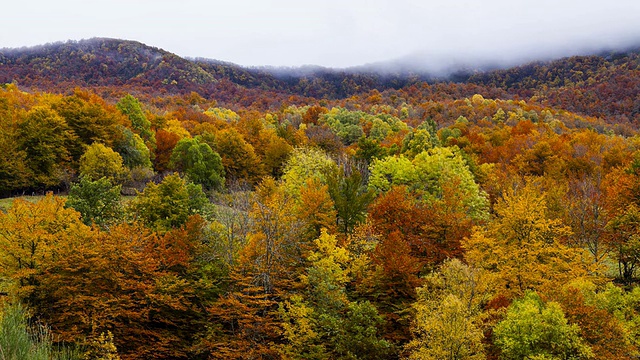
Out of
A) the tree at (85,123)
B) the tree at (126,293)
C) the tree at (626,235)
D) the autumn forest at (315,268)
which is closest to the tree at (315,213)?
the autumn forest at (315,268)

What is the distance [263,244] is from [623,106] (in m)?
159

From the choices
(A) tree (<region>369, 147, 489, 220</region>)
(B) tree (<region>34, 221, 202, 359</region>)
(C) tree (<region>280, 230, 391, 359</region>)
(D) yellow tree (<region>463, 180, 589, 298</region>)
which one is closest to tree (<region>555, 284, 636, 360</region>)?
(D) yellow tree (<region>463, 180, 589, 298</region>)

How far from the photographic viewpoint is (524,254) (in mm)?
30688

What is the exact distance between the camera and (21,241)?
28.4 m

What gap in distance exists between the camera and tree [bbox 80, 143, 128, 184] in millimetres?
52469

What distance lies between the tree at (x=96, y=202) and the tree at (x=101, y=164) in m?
15.4

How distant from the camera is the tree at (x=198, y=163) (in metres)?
59.2

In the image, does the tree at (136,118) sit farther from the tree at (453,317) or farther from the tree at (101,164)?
the tree at (453,317)

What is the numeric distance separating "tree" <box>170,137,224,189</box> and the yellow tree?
1519 inches

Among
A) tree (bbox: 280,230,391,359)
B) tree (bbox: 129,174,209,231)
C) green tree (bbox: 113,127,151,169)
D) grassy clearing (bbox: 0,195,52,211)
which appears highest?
green tree (bbox: 113,127,151,169)

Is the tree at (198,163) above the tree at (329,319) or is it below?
above

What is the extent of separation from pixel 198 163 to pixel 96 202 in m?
22.4

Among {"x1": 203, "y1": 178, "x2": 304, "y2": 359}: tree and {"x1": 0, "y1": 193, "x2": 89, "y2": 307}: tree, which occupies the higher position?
{"x1": 0, "y1": 193, "x2": 89, "y2": 307}: tree

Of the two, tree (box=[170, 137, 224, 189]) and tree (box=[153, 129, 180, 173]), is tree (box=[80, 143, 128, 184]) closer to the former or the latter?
tree (box=[170, 137, 224, 189])
